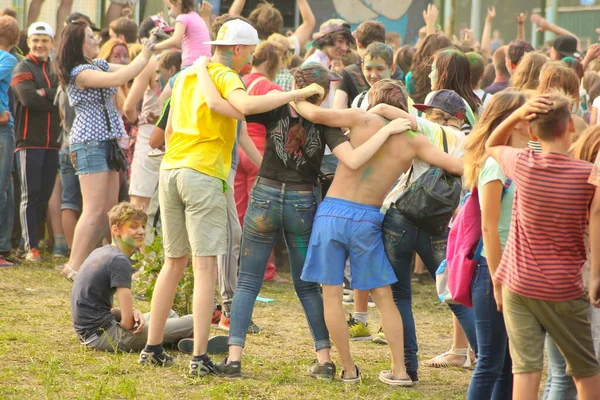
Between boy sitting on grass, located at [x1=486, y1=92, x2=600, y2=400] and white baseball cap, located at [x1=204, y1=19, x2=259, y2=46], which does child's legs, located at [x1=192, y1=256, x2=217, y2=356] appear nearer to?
white baseball cap, located at [x1=204, y1=19, x2=259, y2=46]

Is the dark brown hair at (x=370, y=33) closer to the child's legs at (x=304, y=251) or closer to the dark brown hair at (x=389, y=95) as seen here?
the dark brown hair at (x=389, y=95)

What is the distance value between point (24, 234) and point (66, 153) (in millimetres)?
988

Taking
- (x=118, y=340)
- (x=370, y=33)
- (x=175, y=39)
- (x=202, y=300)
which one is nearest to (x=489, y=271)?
(x=202, y=300)

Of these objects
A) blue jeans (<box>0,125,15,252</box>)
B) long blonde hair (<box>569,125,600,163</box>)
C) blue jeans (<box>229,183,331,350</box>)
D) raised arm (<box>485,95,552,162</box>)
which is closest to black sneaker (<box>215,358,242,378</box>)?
blue jeans (<box>229,183,331,350</box>)

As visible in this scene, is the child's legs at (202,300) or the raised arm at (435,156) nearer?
the raised arm at (435,156)

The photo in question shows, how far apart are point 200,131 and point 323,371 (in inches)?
62.6

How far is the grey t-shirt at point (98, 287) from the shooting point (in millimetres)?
6105

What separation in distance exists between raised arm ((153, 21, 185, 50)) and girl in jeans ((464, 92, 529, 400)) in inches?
187

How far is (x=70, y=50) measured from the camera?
317 inches

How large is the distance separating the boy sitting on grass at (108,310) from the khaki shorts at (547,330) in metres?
2.68

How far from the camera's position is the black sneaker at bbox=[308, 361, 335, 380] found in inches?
226

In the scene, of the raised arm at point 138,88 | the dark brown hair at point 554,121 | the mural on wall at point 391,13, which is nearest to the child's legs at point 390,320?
the dark brown hair at point 554,121

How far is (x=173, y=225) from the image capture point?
18.9 feet

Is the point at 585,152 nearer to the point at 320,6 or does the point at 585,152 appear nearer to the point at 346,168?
the point at 346,168
